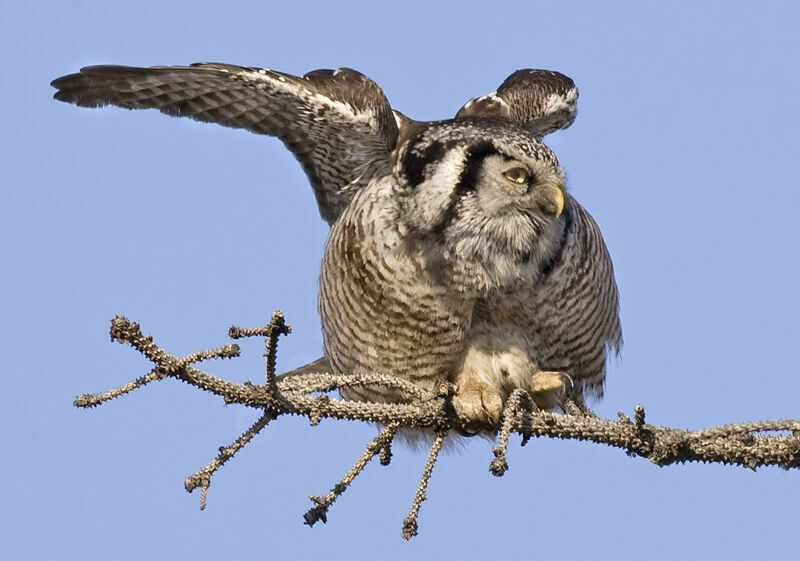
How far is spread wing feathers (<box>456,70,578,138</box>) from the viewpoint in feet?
21.9

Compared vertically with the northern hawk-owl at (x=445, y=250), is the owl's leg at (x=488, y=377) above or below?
below

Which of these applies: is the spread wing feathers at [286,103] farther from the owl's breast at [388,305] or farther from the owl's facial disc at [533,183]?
the owl's facial disc at [533,183]

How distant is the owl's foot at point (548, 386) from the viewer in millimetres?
5555

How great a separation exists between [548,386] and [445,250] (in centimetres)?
89

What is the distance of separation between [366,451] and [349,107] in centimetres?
216

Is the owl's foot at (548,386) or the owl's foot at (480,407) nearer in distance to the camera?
the owl's foot at (480,407)

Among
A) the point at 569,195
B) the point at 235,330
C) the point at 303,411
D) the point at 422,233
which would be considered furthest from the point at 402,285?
the point at 235,330

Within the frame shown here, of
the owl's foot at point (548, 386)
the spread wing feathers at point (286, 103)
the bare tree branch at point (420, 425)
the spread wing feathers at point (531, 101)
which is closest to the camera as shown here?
the bare tree branch at point (420, 425)

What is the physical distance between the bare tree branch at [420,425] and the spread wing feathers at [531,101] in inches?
98.9

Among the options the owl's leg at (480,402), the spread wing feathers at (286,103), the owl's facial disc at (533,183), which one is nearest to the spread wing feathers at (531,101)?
the spread wing feathers at (286,103)

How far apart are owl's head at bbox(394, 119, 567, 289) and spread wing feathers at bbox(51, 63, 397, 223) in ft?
2.01

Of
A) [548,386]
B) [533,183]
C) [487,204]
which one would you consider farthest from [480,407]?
[533,183]

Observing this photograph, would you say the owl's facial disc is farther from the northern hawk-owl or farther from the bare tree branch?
the bare tree branch

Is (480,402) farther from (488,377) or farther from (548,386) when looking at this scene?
(548,386)
